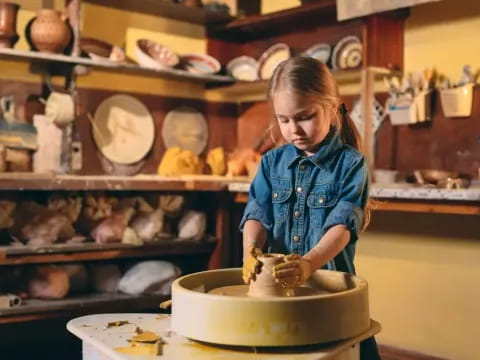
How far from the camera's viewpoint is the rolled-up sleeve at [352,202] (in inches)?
58.6

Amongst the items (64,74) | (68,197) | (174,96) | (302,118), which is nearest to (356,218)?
(302,118)

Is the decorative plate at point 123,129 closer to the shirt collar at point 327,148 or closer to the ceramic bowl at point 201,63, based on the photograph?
the ceramic bowl at point 201,63

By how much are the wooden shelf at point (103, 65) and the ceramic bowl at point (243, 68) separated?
0.26 feet

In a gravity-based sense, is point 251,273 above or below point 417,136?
below

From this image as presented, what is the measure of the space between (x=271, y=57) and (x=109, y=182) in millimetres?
1227

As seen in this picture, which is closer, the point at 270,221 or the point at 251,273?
the point at 251,273

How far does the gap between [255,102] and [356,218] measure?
7.95ft

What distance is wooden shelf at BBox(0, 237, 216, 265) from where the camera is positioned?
263cm

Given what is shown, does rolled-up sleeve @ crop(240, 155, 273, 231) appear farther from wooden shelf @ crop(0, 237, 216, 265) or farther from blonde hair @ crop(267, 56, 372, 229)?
wooden shelf @ crop(0, 237, 216, 265)

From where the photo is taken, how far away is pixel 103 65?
3115 millimetres

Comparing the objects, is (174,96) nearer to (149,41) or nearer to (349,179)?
(149,41)

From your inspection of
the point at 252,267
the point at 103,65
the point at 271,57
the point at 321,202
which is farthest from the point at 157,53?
the point at 252,267

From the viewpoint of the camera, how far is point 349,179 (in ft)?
5.15

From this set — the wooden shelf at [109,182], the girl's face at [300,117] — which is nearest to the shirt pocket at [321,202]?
the girl's face at [300,117]
